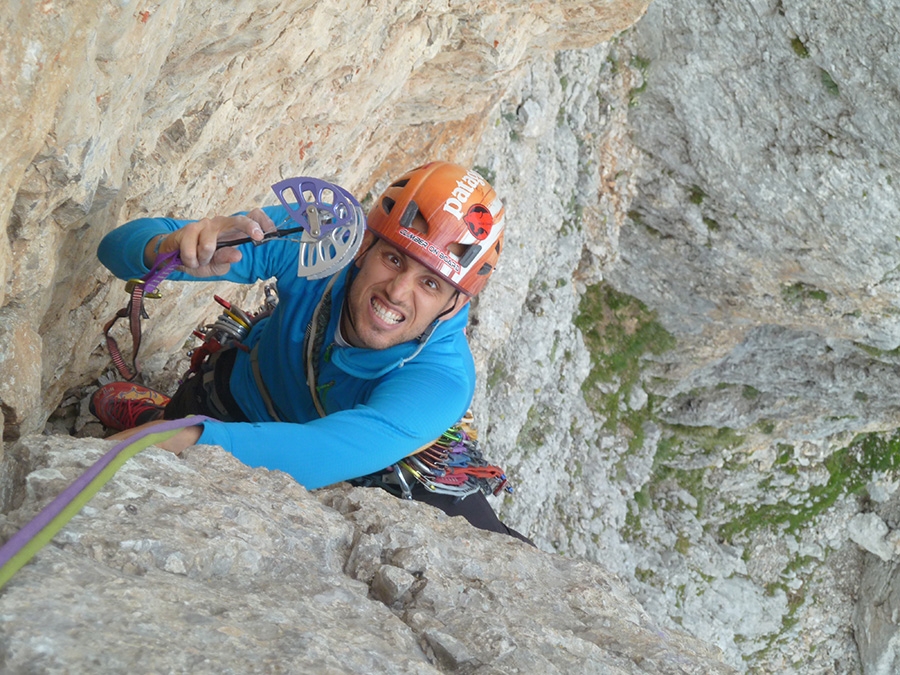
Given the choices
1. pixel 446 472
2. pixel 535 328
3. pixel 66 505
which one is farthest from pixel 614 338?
pixel 66 505

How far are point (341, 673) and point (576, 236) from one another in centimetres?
979

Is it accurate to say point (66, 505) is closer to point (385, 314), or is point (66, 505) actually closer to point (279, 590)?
point (279, 590)

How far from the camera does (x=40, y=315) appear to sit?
2934 millimetres

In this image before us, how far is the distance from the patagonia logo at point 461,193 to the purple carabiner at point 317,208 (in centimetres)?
71

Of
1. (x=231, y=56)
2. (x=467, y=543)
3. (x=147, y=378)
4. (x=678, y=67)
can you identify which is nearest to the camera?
(x=467, y=543)

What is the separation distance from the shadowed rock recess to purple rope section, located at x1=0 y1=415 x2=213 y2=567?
0.06m

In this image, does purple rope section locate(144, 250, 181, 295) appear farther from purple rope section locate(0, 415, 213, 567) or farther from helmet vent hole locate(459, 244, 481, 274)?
helmet vent hole locate(459, 244, 481, 274)

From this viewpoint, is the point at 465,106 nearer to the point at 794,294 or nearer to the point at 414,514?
the point at 414,514

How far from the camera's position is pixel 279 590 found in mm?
1899

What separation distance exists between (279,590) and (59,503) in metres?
0.56

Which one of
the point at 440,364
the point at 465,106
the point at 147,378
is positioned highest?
the point at 465,106

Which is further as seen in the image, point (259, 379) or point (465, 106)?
point (465, 106)

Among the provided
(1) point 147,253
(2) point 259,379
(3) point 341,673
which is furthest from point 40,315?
(3) point 341,673

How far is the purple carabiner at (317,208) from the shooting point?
3115 millimetres
